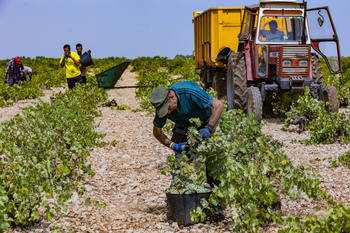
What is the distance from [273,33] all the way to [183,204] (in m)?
6.66

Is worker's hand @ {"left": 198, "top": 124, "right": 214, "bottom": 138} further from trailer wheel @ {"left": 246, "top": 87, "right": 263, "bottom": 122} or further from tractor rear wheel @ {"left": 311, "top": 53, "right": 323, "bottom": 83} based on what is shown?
tractor rear wheel @ {"left": 311, "top": 53, "right": 323, "bottom": 83}

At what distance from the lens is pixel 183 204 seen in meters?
4.59

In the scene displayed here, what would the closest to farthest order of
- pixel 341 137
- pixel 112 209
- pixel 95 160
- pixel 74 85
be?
pixel 112 209
pixel 95 160
pixel 341 137
pixel 74 85

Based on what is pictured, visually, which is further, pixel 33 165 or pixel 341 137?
pixel 341 137

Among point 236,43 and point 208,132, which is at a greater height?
point 236,43

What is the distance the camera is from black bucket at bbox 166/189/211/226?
4539 millimetres

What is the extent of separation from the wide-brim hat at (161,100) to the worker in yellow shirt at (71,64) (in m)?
8.52

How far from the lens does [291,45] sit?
33.3 ft

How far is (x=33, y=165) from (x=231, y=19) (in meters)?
9.22

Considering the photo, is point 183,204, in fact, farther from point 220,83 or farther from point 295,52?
point 220,83

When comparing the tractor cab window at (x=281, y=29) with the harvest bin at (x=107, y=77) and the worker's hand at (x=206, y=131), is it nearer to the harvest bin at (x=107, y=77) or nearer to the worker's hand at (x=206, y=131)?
the harvest bin at (x=107, y=77)

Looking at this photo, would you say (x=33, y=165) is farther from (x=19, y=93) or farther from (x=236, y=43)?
(x=19, y=93)

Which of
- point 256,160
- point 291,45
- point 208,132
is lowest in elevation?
point 256,160

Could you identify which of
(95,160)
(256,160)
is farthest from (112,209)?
(95,160)
